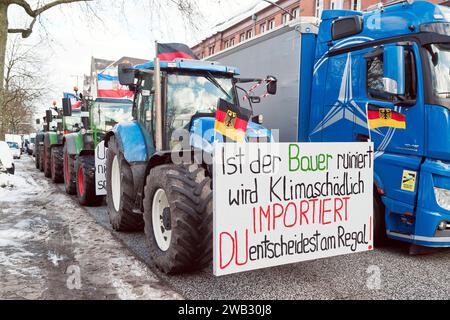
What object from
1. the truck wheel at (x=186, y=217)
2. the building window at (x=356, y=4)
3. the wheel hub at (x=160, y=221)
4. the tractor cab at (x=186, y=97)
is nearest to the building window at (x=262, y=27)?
the building window at (x=356, y=4)

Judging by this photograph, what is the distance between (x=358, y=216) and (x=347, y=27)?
2731mm

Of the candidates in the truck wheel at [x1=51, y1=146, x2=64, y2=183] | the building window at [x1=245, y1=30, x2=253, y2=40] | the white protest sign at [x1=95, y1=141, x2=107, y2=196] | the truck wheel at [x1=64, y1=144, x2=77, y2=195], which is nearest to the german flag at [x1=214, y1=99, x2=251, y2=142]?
the white protest sign at [x1=95, y1=141, x2=107, y2=196]

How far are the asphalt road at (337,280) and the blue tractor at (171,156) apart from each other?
29cm

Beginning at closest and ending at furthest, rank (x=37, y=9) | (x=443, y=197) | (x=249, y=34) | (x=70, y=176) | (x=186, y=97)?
(x=443, y=197) → (x=186, y=97) → (x=70, y=176) → (x=37, y=9) → (x=249, y=34)

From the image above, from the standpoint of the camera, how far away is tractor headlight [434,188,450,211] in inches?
170

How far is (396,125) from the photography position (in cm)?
469

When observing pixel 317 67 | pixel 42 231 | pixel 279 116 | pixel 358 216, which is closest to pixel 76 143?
pixel 42 231

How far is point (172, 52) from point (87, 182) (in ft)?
11.9

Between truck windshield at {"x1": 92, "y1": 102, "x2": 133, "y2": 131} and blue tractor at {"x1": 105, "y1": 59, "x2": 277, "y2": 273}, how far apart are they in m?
2.26

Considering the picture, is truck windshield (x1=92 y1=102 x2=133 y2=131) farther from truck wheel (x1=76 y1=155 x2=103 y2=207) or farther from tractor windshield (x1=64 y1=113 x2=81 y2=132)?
tractor windshield (x1=64 y1=113 x2=81 y2=132)

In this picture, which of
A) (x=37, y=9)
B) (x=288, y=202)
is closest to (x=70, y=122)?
(x=37, y=9)

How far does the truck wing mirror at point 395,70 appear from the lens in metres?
4.41

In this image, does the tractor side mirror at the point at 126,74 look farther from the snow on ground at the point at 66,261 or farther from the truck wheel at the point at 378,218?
the truck wheel at the point at 378,218

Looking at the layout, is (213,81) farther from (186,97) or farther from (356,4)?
(356,4)
